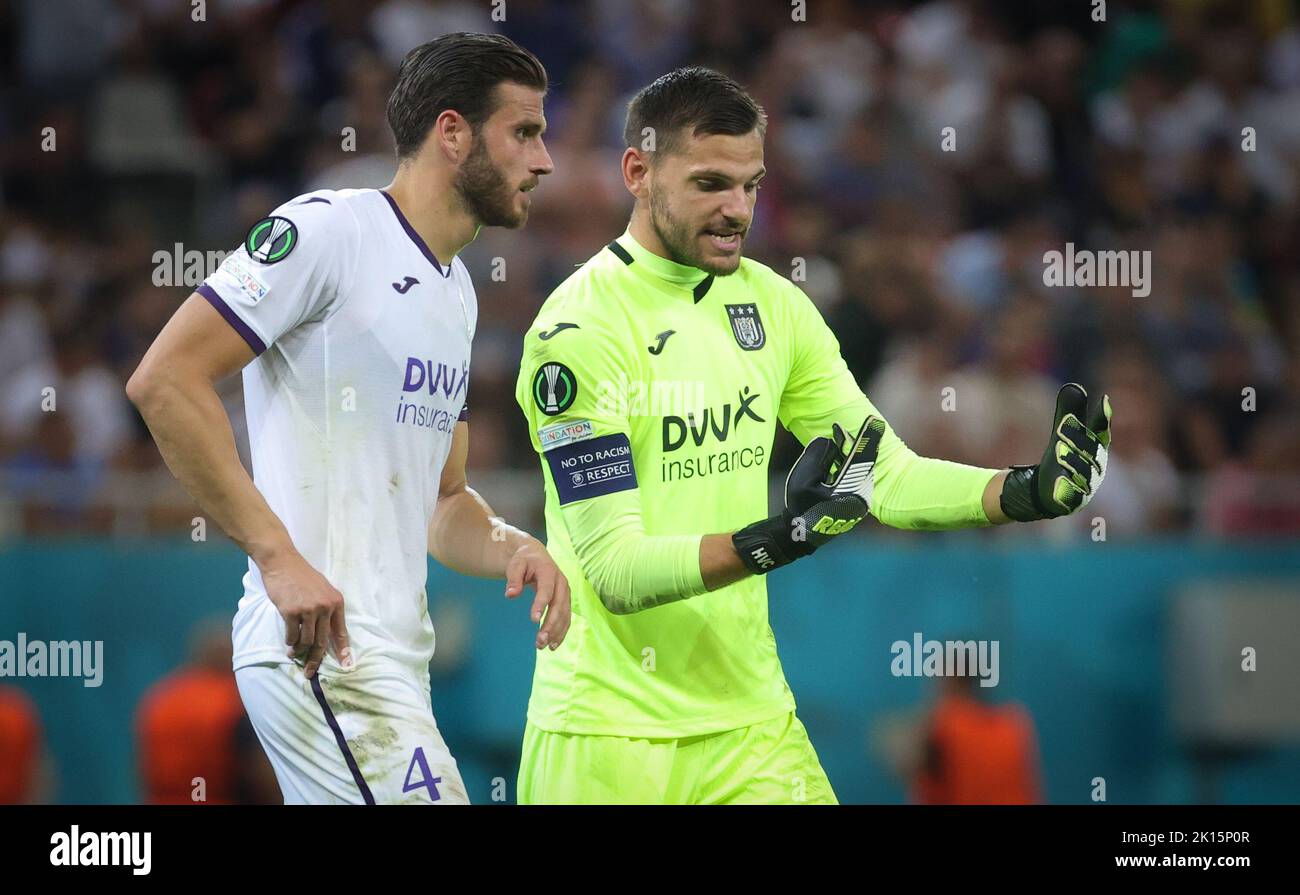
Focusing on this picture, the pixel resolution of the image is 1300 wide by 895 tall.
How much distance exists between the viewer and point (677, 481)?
4547mm

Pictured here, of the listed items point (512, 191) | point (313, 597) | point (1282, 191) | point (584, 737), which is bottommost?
point (584, 737)

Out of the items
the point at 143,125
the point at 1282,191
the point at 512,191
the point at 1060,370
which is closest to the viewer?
the point at 512,191

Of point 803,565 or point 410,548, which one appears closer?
point 410,548

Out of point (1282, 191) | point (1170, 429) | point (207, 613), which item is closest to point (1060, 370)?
point (1170, 429)

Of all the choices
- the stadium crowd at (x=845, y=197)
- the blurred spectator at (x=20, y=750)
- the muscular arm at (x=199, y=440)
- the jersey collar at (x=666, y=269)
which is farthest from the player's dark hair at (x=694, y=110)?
the blurred spectator at (x=20, y=750)

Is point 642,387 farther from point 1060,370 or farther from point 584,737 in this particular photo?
point 1060,370

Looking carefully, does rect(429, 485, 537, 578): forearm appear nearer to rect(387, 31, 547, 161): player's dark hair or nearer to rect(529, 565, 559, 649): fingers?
rect(529, 565, 559, 649): fingers

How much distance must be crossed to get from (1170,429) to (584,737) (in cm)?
486

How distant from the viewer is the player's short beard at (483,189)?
4.35 metres

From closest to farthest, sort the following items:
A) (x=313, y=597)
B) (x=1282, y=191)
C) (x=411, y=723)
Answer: (x=313, y=597), (x=411, y=723), (x=1282, y=191)

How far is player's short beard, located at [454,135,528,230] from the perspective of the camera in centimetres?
435

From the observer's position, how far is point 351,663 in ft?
13.0

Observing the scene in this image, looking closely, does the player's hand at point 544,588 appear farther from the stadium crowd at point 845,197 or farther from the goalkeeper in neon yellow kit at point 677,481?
the stadium crowd at point 845,197

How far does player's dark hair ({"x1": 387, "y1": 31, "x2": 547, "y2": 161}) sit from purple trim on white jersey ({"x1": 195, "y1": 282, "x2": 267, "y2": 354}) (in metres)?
0.73
